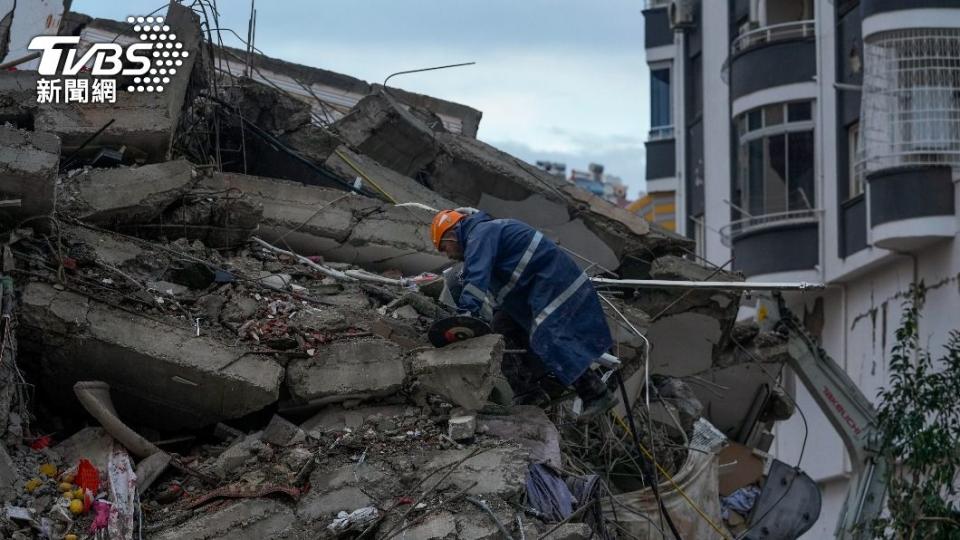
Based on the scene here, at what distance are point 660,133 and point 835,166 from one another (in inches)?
388

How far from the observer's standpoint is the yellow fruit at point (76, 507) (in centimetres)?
831

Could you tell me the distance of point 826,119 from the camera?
77.8 ft

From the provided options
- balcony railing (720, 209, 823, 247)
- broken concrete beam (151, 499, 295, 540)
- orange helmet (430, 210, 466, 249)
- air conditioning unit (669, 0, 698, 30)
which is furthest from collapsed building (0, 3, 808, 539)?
air conditioning unit (669, 0, 698, 30)

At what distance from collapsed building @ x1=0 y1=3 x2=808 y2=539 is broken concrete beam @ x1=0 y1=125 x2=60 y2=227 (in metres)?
0.01

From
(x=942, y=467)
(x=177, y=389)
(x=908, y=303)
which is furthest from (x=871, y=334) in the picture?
(x=177, y=389)

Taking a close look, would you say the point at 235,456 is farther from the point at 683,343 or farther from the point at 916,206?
the point at 916,206

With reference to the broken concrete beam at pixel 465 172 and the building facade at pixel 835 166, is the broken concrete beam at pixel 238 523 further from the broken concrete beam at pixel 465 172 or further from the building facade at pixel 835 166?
the building facade at pixel 835 166

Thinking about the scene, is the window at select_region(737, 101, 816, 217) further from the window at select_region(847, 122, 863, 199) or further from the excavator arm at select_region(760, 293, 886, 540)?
the excavator arm at select_region(760, 293, 886, 540)

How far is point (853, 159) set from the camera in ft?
75.4

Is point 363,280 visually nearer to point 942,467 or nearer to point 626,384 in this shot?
point 626,384

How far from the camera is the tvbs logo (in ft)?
39.1

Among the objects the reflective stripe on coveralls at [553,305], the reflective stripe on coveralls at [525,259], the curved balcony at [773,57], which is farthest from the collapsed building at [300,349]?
the curved balcony at [773,57]

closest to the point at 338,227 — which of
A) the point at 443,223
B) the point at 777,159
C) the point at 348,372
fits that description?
the point at 443,223

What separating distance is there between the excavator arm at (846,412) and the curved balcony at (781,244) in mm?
9223
